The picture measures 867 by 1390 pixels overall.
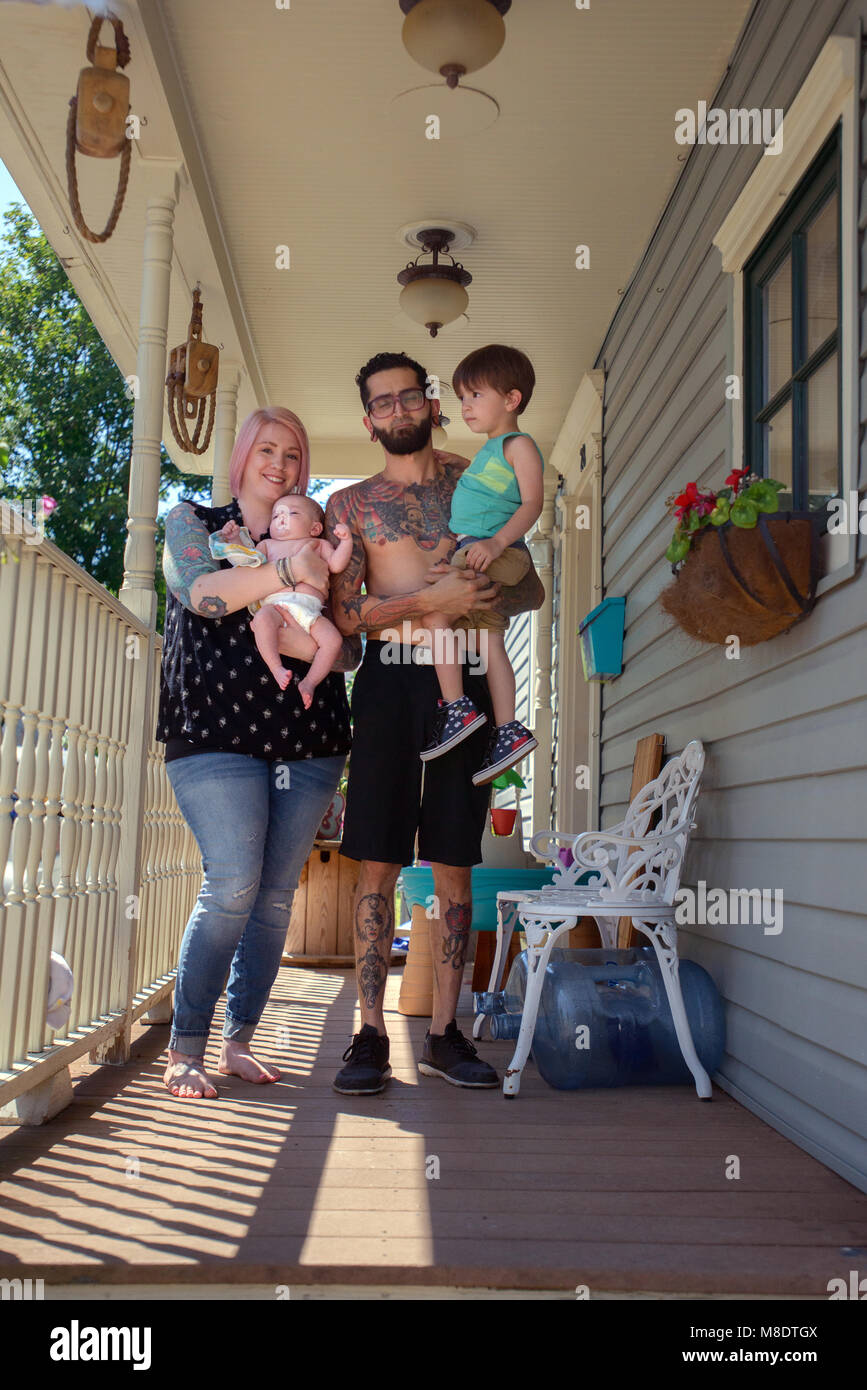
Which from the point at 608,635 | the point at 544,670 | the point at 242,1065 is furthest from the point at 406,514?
the point at 544,670

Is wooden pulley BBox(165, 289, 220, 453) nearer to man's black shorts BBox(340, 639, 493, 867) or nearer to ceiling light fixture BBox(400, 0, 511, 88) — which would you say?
ceiling light fixture BBox(400, 0, 511, 88)

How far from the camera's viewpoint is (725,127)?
3400 mm

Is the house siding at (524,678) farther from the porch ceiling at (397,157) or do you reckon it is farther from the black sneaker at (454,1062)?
the black sneaker at (454,1062)

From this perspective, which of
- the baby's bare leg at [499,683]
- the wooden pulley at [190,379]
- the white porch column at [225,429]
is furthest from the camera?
the white porch column at [225,429]

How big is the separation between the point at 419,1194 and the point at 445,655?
1236 millimetres

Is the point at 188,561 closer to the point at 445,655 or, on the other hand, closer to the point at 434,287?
the point at 445,655

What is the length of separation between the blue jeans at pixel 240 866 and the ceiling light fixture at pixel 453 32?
1971 millimetres

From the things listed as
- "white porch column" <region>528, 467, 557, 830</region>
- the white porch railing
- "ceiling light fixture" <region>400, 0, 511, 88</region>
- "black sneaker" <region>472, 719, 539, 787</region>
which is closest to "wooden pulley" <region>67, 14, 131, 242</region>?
"ceiling light fixture" <region>400, 0, 511, 88</region>

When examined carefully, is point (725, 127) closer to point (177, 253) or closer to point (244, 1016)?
point (177, 253)

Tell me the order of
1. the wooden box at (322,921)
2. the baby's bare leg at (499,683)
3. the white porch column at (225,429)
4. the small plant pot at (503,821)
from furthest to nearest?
the wooden box at (322,921) < the white porch column at (225,429) < the small plant pot at (503,821) < the baby's bare leg at (499,683)

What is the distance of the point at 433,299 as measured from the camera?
4.69 m

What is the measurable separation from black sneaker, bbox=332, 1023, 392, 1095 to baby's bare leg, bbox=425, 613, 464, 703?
2.72 feet

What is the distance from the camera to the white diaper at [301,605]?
245 centimetres

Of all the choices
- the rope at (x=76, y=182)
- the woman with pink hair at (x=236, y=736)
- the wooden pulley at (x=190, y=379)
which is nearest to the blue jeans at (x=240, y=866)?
the woman with pink hair at (x=236, y=736)
